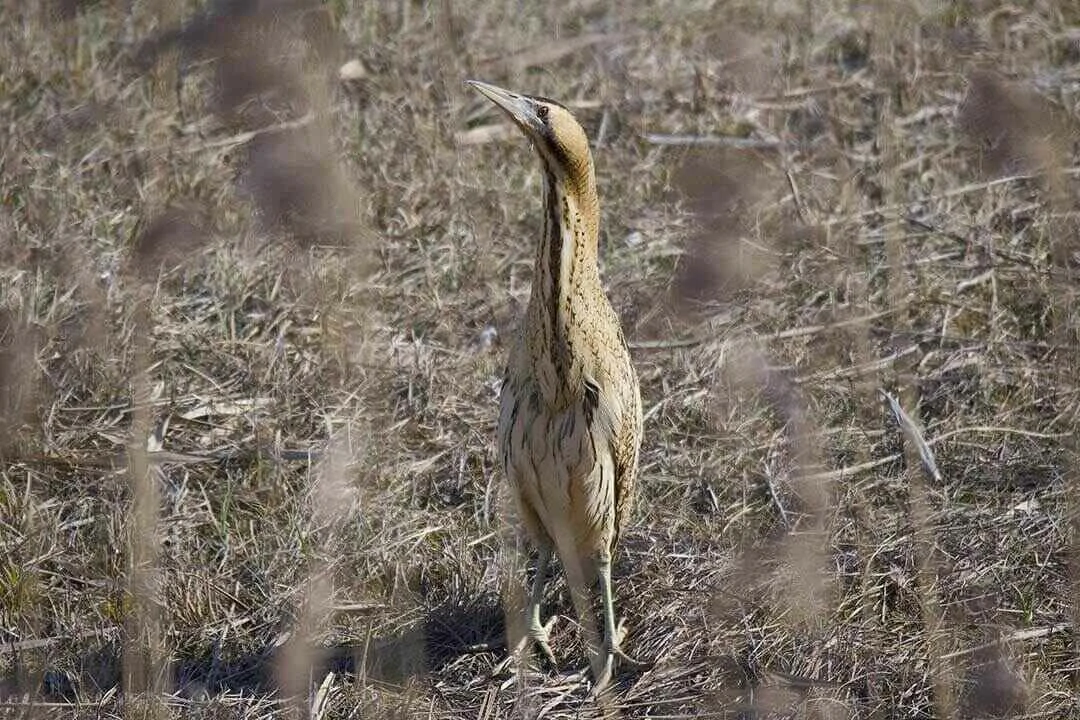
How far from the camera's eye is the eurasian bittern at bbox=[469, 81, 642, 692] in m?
3.70

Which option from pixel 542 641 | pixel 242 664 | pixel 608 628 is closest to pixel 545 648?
pixel 542 641

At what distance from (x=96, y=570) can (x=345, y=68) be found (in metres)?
3.19

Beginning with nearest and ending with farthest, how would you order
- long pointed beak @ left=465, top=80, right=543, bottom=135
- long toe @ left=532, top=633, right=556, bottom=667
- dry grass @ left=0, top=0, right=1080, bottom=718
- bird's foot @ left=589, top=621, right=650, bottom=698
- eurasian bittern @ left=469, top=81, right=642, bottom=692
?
1. long pointed beak @ left=465, top=80, right=543, bottom=135
2. eurasian bittern @ left=469, top=81, right=642, bottom=692
3. dry grass @ left=0, top=0, right=1080, bottom=718
4. bird's foot @ left=589, top=621, right=650, bottom=698
5. long toe @ left=532, top=633, right=556, bottom=667

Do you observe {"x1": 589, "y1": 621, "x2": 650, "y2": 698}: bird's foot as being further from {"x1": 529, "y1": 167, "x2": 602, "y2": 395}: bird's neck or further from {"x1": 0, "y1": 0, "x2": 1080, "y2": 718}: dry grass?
{"x1": 529, "y1": 167, "x2": 602, "y2": 395}: bird's neck

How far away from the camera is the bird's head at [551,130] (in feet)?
11.8

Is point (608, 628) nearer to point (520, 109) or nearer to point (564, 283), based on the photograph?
point (564, 283)

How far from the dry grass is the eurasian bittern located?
0.23 meters

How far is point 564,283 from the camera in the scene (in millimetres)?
3826

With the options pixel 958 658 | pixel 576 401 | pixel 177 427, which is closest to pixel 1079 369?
pixel 958 658

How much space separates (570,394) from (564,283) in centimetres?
35

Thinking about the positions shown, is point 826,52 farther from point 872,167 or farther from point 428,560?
point 428,560

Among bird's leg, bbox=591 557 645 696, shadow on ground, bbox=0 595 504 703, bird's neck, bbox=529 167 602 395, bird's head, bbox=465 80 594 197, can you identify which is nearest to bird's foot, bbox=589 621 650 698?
bird's leg, bbox=591 557 645 696

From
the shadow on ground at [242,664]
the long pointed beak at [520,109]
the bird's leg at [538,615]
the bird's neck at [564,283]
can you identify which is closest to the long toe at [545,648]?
the bird's leg at [538,615]

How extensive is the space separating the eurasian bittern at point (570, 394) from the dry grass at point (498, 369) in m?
0.23
